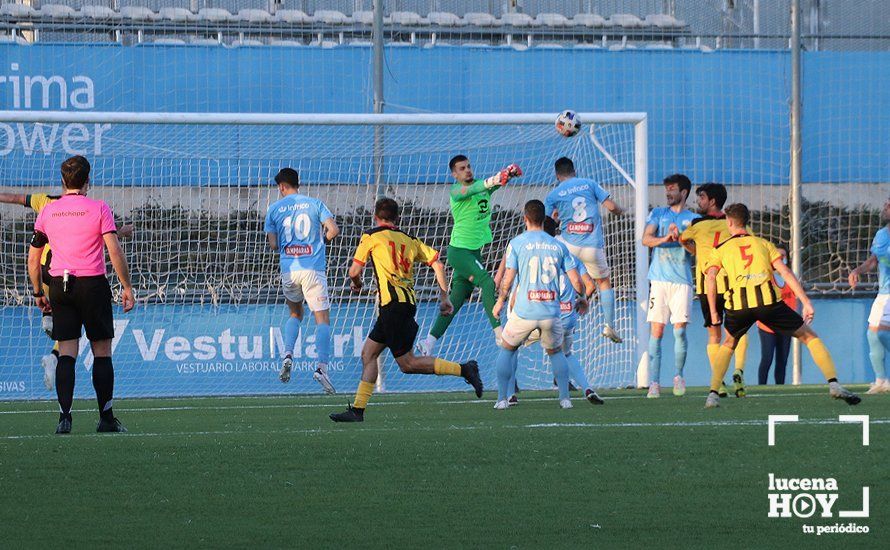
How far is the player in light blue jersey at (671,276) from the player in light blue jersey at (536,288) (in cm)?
238

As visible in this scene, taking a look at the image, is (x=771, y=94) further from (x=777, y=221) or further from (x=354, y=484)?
(x=354, y=484)

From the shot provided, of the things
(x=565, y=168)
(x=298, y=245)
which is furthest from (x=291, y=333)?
(x=565, y=168)

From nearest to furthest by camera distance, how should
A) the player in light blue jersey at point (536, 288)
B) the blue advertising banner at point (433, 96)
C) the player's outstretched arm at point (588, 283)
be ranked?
A: the player in light blue jersey at point (536, 288) < the player's outstretched arm at point (588, 283) < the blue advertising banner at point (433, 96)

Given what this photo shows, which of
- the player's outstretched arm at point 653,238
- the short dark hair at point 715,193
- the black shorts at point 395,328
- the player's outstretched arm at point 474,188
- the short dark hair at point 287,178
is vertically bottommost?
the black shorts at point 395,328

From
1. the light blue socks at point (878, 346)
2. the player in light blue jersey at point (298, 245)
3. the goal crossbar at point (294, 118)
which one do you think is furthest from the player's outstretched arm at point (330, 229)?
the light blue socks at point (878, 346)

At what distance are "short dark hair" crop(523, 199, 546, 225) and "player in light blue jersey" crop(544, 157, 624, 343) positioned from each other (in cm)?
247

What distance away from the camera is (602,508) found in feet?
17.5

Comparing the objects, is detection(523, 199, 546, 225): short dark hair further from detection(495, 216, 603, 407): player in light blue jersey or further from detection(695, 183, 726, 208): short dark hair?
detection(695, 183, 726, 208): short dark hair

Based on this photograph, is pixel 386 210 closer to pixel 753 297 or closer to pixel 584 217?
pixel 753 297

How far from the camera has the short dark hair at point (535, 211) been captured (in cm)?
1044

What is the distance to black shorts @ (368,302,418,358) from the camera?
9.55m

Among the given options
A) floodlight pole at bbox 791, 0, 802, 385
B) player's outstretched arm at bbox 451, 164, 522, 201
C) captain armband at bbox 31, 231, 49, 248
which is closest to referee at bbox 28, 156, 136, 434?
captain armband at bbox 31, 231, 49, 248

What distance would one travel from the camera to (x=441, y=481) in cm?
605

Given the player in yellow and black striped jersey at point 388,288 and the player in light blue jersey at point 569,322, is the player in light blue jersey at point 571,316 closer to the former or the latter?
the player in light blue jersey at point 569,322
